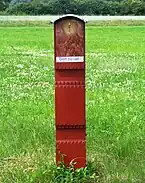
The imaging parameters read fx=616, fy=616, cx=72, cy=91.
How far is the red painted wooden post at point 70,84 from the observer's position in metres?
5.14

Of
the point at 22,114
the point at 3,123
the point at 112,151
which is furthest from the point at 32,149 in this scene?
the point at 22,114

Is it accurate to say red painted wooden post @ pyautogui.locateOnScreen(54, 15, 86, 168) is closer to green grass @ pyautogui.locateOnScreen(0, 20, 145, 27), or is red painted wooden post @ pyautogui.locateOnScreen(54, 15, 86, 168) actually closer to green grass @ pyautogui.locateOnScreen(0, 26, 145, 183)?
green grass @ pyautogui.locateOnScreen(0, 26, 145, 183)

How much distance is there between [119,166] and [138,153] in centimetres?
41

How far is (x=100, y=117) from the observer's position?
7672 mm

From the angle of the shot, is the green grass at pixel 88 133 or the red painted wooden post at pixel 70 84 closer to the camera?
the red painted wooden post at pixel 70 84

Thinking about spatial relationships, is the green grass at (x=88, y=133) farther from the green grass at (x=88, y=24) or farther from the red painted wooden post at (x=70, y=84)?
the green grass at (x=88, y=24)

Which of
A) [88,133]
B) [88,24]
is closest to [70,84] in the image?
[88,133]

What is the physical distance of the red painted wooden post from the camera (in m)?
5.14

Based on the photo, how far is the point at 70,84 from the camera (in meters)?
5.18

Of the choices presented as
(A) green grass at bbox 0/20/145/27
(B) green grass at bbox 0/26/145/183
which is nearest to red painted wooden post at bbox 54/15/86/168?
(B) green grass at bbox 0/26/145/183

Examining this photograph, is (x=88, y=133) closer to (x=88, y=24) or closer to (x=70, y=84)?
(x=70, y=84)

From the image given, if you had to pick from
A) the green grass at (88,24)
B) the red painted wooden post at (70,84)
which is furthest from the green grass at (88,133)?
the green grass at (88,24)

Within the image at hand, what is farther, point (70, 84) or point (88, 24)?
point (88, 24)

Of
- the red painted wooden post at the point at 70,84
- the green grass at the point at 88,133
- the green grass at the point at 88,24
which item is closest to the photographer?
the red painted wooden post at the point at 70,84
